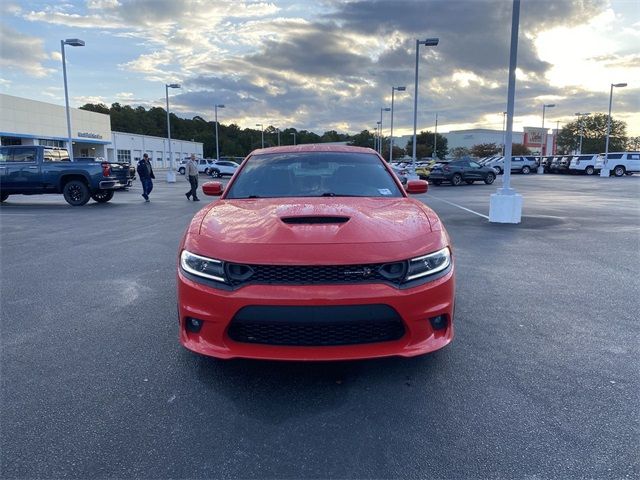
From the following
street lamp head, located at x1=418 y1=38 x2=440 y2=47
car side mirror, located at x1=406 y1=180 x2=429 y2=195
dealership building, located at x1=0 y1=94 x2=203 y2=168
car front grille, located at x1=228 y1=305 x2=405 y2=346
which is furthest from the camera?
dealership building, located at x1=0 y1=94 x2=203 y2=168

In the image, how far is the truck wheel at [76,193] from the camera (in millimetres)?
15031

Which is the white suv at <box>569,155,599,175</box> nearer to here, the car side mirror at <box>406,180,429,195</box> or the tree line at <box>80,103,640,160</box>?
the car side mirror at <box>406,180,429,195</box>

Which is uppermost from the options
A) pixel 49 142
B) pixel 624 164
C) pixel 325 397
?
pixel 49 142

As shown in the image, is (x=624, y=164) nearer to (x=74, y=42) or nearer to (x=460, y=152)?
(x=74, y=42)

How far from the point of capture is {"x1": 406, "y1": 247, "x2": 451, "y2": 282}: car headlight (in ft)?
9.07

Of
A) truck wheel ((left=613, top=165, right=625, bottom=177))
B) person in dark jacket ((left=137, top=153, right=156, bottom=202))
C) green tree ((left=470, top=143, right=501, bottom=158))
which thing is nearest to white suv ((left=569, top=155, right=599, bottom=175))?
truck wheel ((left=613, top=165, right=625, bottom=177))

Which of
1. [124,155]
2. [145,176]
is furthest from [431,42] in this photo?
[124,155]

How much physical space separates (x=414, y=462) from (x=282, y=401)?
90 cm

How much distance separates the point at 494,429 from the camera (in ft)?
8.27

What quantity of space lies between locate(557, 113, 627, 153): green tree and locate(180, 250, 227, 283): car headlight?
115 m

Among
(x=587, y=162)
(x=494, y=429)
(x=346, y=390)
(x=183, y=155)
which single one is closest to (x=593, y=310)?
(x=494, y=429)

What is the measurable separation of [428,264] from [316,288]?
746 mm

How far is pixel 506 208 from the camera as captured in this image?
408 inches

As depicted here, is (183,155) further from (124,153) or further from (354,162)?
(354,162)
